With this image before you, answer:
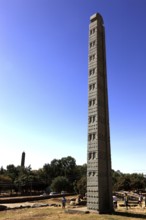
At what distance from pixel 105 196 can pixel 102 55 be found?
1440 centimetres

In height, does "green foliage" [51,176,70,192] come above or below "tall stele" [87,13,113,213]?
below

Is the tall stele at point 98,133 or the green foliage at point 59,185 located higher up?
the tall stele at point 98,133

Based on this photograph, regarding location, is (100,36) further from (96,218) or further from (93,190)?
(96,218)

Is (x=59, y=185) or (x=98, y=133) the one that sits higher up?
(x=98, y=133)

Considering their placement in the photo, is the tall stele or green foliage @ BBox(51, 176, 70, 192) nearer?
the tall stele

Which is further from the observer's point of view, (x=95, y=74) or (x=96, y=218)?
(x=95, y=74)

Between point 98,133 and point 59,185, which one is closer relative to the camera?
point 98,133

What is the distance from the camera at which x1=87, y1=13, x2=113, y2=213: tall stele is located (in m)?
23.3

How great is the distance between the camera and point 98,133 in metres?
24.1

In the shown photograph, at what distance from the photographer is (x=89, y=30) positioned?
29078mm

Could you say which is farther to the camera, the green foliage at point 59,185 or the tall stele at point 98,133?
the green foliage at point 59,185

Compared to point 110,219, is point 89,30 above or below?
above

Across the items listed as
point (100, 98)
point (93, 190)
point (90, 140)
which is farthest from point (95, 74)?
point (93, 190)

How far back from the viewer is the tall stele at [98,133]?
23.3 metres
